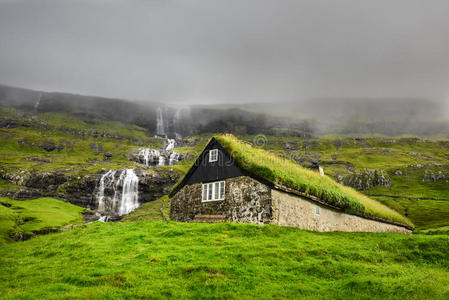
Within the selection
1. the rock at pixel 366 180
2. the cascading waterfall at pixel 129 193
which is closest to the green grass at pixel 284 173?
the cascading waterfall at pixel 129 193

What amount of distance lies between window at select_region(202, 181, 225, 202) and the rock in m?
115

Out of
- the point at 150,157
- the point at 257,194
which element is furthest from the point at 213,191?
the point at 150,157

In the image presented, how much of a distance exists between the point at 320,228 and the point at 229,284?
17167mm

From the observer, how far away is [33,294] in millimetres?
10859

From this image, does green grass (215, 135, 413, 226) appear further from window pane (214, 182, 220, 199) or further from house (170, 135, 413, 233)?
window pane (214, 182, 220, 199)

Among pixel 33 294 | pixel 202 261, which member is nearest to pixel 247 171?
pixel 202 261

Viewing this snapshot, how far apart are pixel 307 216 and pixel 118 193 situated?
7396cm

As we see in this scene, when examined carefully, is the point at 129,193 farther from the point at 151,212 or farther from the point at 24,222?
the point at 24,222

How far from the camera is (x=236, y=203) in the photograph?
24.9 metres

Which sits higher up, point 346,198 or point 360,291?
point 346,198

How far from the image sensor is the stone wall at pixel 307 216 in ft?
75.7

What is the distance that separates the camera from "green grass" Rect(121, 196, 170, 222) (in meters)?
66.9

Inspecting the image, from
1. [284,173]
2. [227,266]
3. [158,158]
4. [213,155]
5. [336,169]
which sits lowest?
[227,266]

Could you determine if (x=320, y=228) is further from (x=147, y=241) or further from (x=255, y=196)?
(x=147, y=241)
